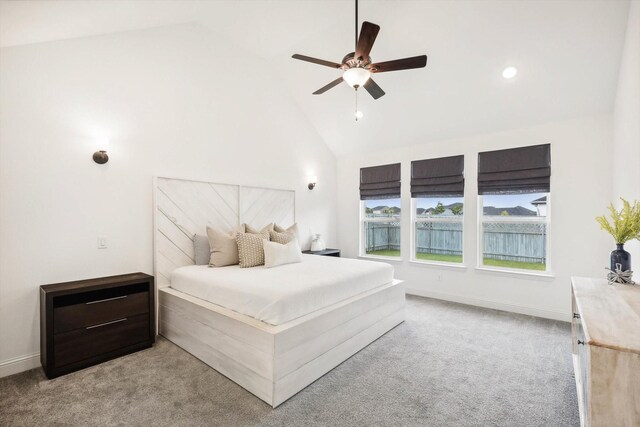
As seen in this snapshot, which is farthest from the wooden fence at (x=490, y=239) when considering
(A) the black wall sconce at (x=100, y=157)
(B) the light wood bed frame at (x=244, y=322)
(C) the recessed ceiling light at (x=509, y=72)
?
(A) the black wall sconce at (x=100, y=157)

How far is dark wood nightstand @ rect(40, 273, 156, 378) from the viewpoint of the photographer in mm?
2314

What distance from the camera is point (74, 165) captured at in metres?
2.70

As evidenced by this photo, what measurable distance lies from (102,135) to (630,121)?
4.64 meters

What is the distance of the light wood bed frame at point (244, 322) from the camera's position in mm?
2051

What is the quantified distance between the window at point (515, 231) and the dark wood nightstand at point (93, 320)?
4266mm

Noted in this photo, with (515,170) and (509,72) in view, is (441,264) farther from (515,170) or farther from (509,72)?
(509,72)

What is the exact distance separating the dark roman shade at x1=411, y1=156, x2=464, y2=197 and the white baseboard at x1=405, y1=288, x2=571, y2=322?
1.51 m

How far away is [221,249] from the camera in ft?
10.8

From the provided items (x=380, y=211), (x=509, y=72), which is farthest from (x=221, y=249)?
(x=509, y=72)

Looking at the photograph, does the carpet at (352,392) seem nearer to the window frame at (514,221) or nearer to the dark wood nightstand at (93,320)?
the dark wood nightstand at (93,320)

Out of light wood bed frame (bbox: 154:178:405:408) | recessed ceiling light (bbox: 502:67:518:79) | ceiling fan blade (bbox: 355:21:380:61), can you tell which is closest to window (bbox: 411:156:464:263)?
recessed ceiling light (bbox: 502:67:518:79)

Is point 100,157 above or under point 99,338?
above

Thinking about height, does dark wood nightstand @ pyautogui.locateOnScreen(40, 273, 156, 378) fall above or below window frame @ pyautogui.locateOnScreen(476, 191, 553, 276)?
below

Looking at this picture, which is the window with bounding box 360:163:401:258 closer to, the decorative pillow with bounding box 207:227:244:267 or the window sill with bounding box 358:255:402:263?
the window sill with bounding box 358:255:402:263
